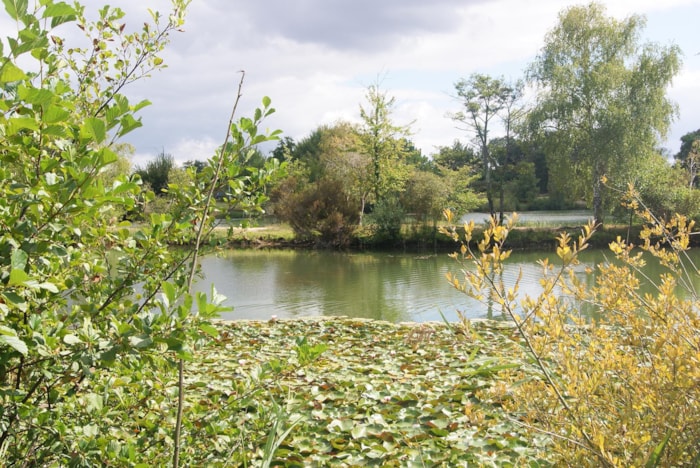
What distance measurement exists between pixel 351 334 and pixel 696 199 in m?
19.4

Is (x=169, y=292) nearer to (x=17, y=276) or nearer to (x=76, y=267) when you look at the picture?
(x=17, y=276)

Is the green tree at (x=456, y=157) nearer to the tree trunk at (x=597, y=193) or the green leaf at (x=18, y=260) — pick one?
the tree trunk at (x=597, y=193)

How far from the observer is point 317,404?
138 inches

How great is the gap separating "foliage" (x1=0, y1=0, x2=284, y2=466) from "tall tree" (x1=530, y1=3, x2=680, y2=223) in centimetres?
2190

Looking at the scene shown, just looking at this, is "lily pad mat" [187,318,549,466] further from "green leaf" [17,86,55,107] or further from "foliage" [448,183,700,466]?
"green leaf" [17,86,55,107]

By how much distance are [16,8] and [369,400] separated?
306 cm

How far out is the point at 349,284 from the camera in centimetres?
1212

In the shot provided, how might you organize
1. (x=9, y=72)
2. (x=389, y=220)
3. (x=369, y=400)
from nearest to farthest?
→ (x=9, y=72)
(x=369, y=400)
(x=389, y=220)

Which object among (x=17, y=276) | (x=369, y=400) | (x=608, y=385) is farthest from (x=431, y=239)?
(x=17, y=276)

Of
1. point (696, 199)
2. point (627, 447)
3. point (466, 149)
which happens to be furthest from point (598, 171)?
point (627, 447)

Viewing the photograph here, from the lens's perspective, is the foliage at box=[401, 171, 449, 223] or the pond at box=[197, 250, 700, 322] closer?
the pond at box=[197, 250, 700, 322]

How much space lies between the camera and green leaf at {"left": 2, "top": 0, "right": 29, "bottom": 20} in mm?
1205

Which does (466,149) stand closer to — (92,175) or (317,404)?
(317,404)

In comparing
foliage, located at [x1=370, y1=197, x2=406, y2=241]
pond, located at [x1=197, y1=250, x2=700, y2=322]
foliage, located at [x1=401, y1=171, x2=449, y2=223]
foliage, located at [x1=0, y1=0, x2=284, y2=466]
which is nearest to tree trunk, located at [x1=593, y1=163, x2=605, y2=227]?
pond, located at [x1=197, y1=250, x2=700, y2=322]
